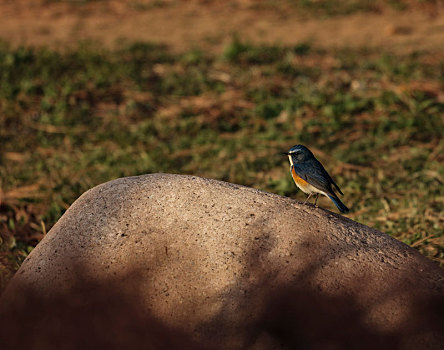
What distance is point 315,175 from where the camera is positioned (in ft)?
8.57

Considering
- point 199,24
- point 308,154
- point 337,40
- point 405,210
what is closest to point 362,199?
point 405,210

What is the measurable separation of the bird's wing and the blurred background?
806 millimetres

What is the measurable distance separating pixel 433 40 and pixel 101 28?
4.24 m

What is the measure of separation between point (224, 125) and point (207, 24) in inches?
130

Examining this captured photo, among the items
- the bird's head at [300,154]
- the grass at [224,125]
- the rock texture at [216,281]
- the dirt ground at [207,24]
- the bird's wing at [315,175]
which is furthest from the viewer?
the dirt ground at [207,24]

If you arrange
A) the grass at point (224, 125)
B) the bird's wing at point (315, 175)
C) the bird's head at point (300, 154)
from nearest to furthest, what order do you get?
the bird's wing at point (315, 175) < the bird's head at point (300, 154) < the grass at point (224, 125)

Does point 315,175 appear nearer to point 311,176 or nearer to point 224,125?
point 311,176

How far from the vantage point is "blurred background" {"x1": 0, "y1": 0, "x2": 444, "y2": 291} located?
13.1 ft

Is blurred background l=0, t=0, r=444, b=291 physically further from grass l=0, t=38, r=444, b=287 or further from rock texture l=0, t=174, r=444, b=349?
rock texture l=0, t=174, r=444, b=349

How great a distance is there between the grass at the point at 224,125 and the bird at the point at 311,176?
30.9 inches

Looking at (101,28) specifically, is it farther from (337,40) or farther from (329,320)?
(329,320)

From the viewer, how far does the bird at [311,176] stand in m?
2.61

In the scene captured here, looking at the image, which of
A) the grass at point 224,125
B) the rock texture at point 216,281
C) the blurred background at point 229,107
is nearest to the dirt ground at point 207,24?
the blurred background at point 229,107

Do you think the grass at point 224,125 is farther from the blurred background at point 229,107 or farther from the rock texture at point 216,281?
the rock texture at point 216,281
